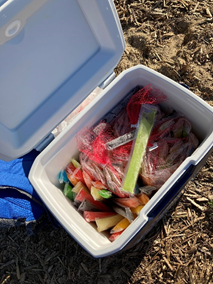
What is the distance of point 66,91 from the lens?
1207 mm

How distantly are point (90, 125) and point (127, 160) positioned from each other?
0.73 ft

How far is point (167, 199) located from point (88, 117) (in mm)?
464

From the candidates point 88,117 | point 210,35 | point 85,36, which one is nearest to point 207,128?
point 88,117

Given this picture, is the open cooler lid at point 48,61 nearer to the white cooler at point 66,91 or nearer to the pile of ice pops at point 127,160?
the white cooler at point 66,91

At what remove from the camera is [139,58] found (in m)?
1.77

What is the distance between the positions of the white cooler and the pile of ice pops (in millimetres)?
44

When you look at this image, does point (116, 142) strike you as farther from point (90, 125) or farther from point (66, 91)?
A: point (66, 91)

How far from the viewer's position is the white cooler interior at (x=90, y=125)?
3.54 feet

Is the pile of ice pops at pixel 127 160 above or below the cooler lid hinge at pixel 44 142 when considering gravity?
below

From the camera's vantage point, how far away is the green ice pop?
3.88 feet

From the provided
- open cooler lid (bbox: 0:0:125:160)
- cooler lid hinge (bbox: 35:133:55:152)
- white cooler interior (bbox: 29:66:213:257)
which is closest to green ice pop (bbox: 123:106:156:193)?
white cooler interior (bbox: 29:66:213:257)

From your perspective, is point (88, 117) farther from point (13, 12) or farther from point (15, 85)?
point (13, 12)

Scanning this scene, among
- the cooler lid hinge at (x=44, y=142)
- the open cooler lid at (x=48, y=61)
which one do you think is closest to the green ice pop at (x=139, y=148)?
the open cooler lid at (x=48, y=61)

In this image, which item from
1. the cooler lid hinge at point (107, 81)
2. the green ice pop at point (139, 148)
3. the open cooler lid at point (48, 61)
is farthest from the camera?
the cooler lid hinge at point (107, 81)
